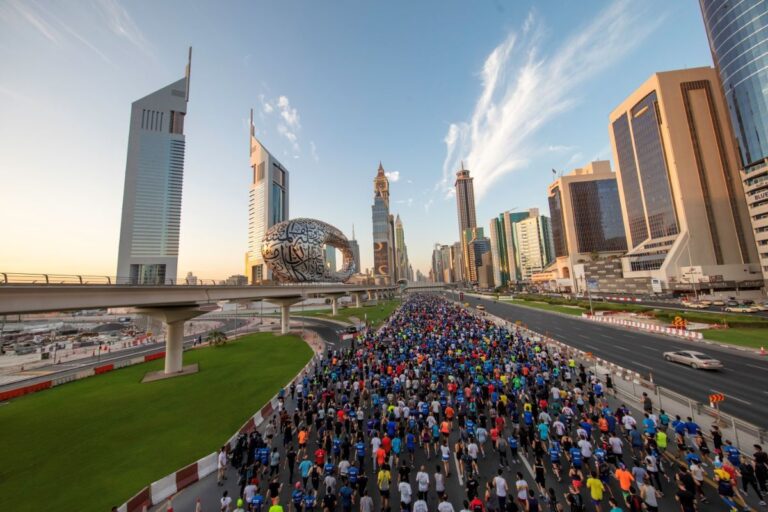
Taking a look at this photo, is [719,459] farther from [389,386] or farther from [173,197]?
[173,197]

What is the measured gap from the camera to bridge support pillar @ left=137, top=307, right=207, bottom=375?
22438 millimetres

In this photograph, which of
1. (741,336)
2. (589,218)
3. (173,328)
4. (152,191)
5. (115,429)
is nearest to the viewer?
(115,429)

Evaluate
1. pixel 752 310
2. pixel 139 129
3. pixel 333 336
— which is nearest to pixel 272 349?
pixel 333 336

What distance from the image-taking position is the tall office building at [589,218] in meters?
116

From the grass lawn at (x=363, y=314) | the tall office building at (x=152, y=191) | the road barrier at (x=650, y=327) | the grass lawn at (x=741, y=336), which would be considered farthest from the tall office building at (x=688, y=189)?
the tall office building at (x=152, y=191)

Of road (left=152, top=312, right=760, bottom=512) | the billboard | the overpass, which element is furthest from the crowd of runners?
the billboard

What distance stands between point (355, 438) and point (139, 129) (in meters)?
130

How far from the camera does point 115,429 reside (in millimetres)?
14008

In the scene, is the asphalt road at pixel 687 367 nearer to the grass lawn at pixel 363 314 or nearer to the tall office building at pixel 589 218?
the grass lawn at pixel 363 314

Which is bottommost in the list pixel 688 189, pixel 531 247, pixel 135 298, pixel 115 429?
pixel 115 429

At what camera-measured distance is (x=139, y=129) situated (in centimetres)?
9831

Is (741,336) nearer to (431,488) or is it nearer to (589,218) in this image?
(431,488)

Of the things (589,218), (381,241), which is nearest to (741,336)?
(589,218)

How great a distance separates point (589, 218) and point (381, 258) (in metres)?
94.8
